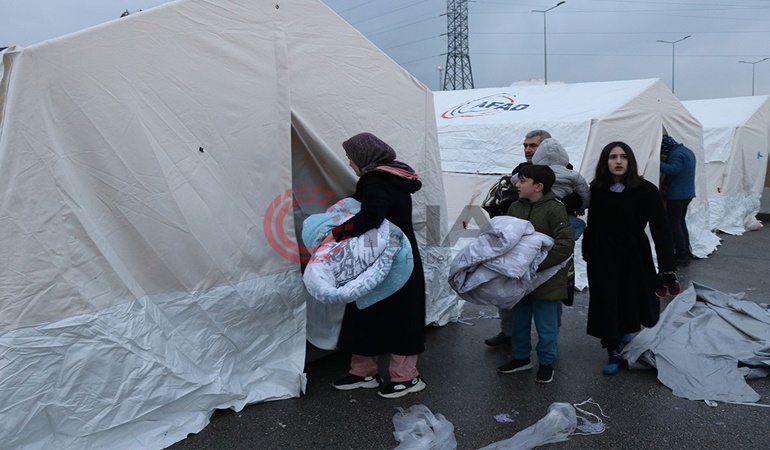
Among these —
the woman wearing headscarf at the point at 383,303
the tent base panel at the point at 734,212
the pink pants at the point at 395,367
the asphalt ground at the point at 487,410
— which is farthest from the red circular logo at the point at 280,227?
the tent base panel at the point at 734,212

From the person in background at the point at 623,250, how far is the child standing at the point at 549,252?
292 millimetres

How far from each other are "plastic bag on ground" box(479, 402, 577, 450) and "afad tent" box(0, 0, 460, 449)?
128 cm

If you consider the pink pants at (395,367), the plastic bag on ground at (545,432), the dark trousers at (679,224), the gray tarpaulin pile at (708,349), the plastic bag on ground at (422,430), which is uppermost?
the pink pants at (395,367)

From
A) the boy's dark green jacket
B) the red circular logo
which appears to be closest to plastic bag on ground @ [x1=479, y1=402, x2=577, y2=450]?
the boy's dark green jacket

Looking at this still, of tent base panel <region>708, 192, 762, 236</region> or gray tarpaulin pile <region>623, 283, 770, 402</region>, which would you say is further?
tent base panel <region>708, 192, 762, 236</region>

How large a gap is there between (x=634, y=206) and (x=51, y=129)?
10.6ft

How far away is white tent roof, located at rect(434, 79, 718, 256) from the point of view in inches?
277

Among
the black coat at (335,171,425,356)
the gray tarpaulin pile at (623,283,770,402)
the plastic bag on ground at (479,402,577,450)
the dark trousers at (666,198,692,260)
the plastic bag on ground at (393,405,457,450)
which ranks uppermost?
the black coat at (335,171,425,356)

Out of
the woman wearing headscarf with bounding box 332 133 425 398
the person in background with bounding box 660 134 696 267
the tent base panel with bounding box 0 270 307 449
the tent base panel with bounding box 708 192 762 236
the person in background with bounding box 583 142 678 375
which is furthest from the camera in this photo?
the tent base panel with bounding box 708 192 762 236

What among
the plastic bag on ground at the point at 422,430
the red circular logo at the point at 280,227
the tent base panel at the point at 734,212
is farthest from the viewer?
the tent base panel at the point at 734,212

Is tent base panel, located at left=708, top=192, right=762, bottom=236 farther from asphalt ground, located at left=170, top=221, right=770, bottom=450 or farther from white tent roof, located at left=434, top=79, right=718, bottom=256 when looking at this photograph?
asphalt ground, located at left=170, top=221, right=770, bottom=450

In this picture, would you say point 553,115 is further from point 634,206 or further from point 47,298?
point 47,298

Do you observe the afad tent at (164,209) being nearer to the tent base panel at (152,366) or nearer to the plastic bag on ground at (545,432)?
the tent base panel at (152,366)

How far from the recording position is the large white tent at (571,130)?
7.04 meters
